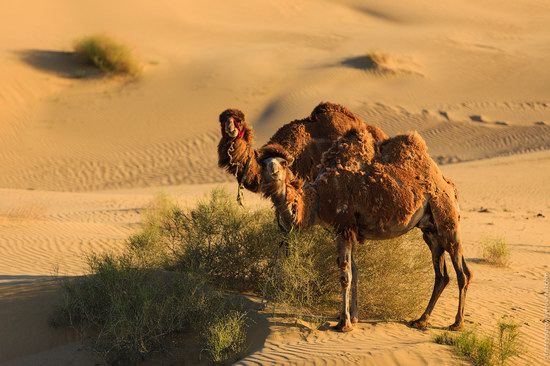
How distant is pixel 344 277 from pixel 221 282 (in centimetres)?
209

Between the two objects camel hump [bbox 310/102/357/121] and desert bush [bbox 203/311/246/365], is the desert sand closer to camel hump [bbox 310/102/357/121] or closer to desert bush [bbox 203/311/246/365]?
desert bush [bbox 203/311/246/365]

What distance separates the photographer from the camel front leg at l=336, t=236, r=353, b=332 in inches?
319

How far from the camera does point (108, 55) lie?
32031mm

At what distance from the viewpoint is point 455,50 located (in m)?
37.3

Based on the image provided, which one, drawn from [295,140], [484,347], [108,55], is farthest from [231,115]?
[108,55]

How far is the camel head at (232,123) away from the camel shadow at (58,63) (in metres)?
24.5

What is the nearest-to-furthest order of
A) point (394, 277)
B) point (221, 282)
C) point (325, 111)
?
point (394, 277) → point (221, 282) → point (325, 111)

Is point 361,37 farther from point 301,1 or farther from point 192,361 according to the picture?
point 192,361

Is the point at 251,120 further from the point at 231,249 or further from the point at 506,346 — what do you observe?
the point at 506,346

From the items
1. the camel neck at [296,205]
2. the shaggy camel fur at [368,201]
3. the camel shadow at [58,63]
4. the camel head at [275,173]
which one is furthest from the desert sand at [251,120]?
the camel head at [275,173]

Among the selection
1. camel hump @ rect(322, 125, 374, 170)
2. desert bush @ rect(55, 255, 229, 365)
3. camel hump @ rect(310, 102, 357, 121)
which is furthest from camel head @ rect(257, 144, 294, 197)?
camel hump @ rect(310, 102, 357, 121)

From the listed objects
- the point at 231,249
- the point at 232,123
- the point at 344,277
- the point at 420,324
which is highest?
the point at 232,123

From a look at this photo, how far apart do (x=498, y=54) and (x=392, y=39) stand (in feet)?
18.0

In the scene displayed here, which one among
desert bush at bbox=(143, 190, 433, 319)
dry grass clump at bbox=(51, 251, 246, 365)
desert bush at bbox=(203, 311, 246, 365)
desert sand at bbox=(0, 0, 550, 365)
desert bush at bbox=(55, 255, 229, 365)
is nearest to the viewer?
desert bush at bbox=(203, 311, 246, 365)
